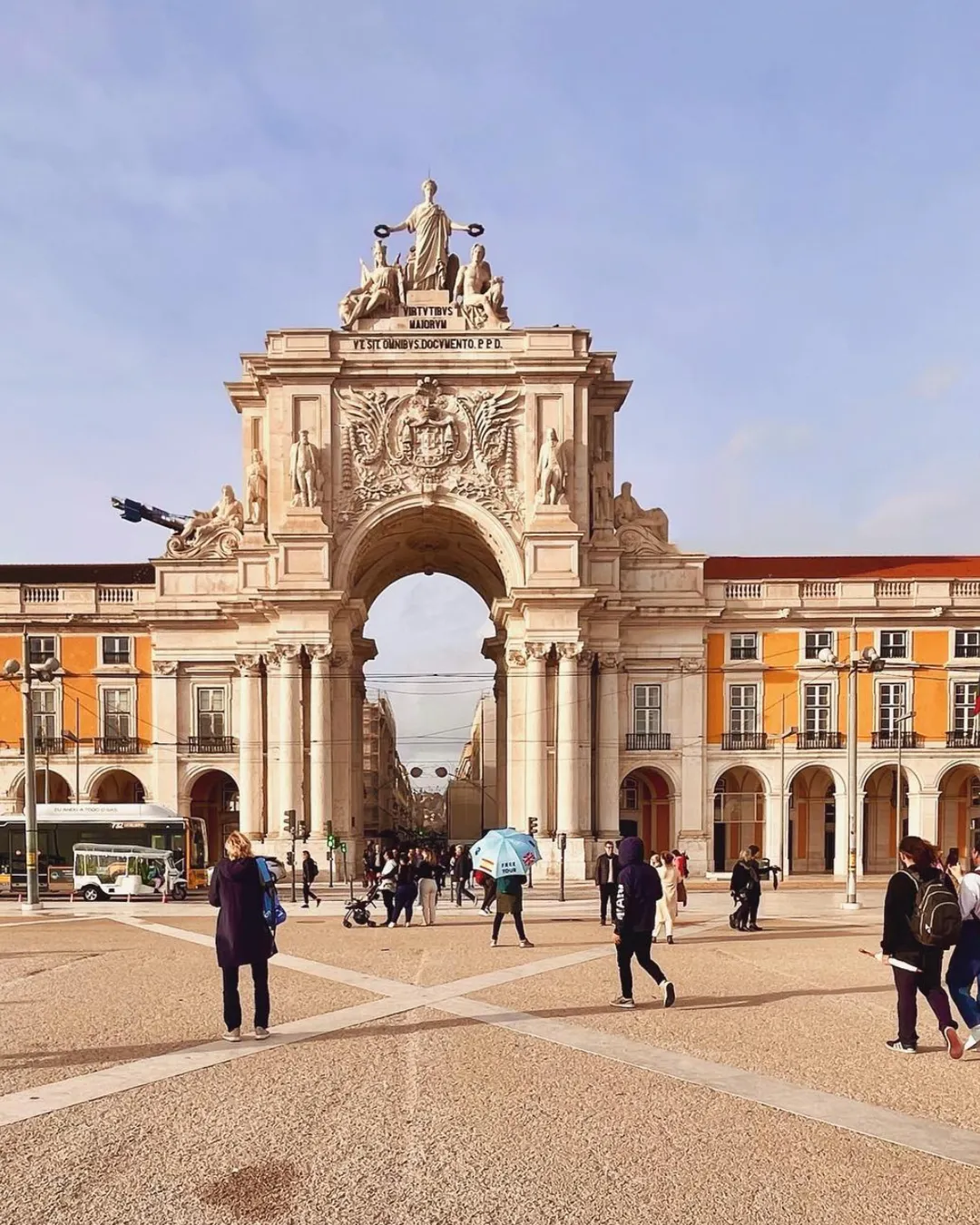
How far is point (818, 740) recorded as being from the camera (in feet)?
163

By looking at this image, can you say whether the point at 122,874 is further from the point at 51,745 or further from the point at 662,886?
the point at 662,886

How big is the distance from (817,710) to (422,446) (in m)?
20.8

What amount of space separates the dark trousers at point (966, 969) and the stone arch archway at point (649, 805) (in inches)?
1562

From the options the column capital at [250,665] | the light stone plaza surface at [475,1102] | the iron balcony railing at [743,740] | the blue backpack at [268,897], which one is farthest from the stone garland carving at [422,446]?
the blue backpack at [268,897]

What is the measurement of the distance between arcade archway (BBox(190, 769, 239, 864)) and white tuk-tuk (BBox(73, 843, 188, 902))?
15.6m

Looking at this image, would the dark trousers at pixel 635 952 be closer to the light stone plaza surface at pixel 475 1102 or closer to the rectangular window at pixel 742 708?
the light stone plaza surface at pixel 475 1102

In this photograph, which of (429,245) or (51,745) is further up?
(429,245)

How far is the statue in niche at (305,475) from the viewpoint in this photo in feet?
154

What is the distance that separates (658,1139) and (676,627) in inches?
1647

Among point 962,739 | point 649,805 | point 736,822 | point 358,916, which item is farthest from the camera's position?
point 649,805

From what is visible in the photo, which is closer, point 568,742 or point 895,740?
point 568,742

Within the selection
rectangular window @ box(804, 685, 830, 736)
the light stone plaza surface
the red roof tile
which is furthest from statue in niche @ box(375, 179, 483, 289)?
the light stone plaza surface

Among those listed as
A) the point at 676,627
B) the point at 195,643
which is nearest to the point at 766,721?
the point at 676,627

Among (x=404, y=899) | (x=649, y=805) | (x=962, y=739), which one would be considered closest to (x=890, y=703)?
(x=962, y=739)
